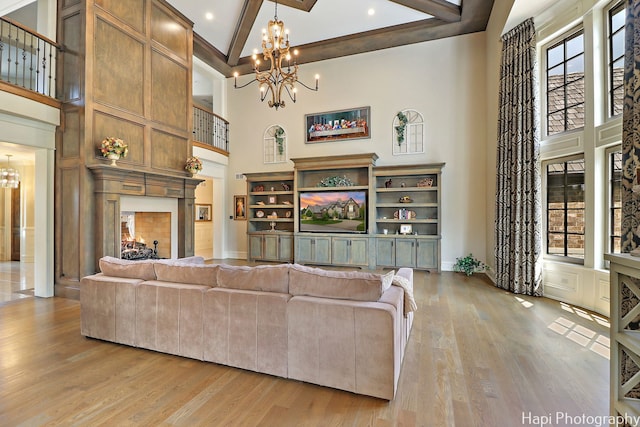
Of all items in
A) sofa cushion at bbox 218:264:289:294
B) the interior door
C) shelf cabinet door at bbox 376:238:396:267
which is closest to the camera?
sofa cushion at bbox 218:264:289:294

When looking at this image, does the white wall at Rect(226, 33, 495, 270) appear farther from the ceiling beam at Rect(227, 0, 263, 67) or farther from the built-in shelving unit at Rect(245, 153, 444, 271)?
the ceiling beam at Rect(227, 0, 263, 67)

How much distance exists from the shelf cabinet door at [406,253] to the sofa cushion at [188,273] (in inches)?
195

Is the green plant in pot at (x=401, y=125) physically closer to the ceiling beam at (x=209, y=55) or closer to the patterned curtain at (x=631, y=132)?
the ceiling beam at (x=209, y=55)

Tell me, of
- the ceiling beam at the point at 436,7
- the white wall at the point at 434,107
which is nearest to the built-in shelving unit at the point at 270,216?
the white wall at the point at 434,107

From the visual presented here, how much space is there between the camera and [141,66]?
5523 millimetres

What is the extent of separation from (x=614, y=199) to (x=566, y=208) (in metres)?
0.70

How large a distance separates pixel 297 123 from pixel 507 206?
5.47m

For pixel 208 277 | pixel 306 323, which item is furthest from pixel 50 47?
pixel 306 323

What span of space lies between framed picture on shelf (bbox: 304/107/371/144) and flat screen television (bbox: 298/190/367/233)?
1.53m

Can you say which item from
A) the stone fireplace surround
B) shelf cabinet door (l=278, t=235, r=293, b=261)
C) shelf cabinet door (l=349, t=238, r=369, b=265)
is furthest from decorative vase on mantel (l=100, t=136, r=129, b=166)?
shelf cabinet door (l=349, t=238, r=369, b=265)

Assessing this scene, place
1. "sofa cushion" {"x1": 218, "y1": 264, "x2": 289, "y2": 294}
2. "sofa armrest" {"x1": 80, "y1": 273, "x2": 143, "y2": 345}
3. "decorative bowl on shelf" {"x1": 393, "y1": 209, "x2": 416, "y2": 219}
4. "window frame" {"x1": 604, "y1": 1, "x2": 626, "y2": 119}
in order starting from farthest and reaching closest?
"decorative bowl on shelf" {"x1": 393, "y1": 209, "x2": 416, "y2": 219} < "window frame" {"x1": 604, "y1": 1, "x2": 626, "y2": 119} < "sofa armrest" {"x1": 80, "y1": 273, "x2": 143, "y2": 345} < "sofa cushion" {"x1": 218, "y1": 264, "x2": 289, "y2": 294}

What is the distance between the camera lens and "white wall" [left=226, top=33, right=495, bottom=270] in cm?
688

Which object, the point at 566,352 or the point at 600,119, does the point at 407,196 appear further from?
the point at 566,352

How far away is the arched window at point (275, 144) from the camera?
852 centimetres
